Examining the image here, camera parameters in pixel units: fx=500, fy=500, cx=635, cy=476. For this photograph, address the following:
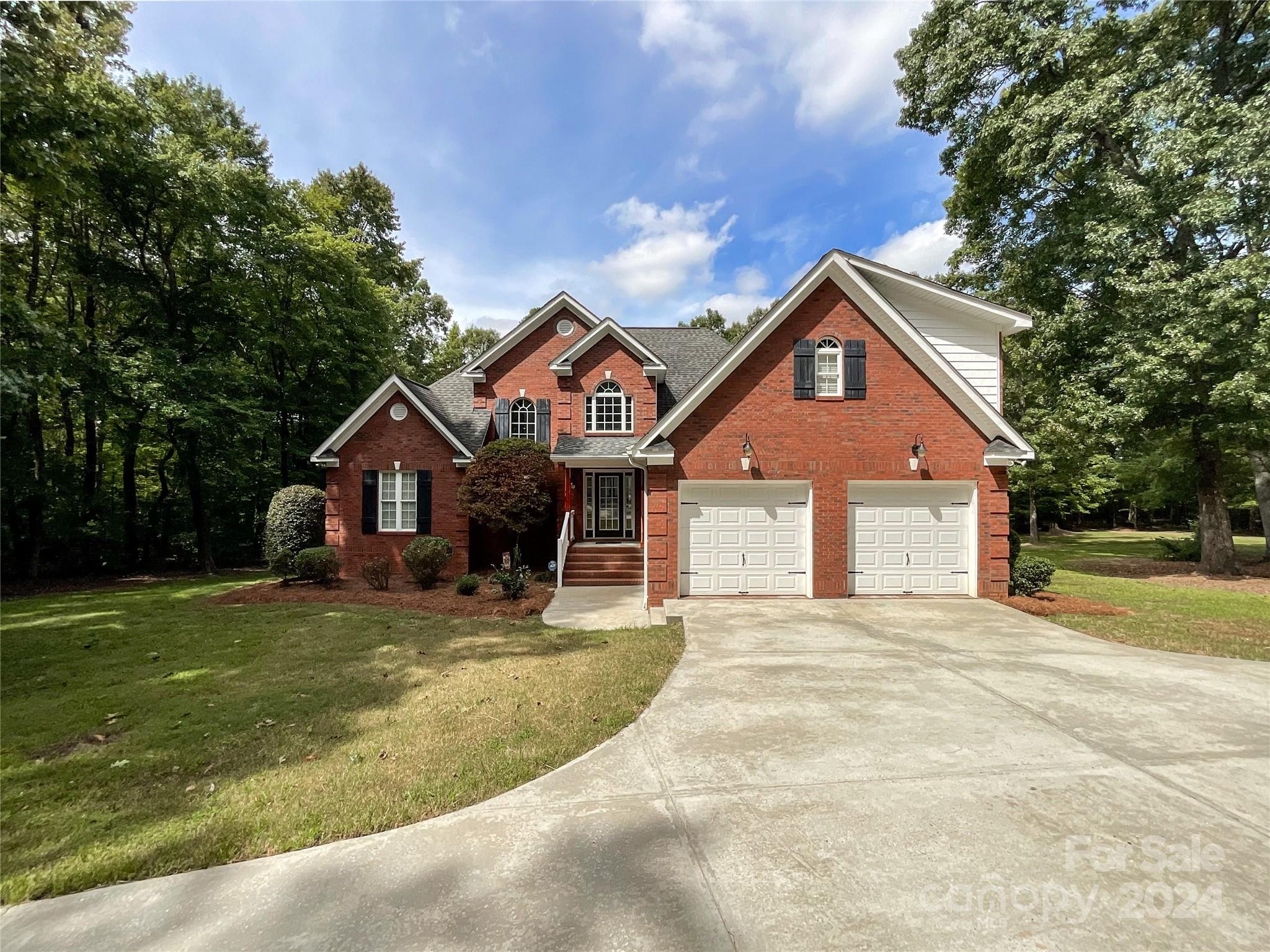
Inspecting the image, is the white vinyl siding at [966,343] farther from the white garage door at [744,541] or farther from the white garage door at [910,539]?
the white garage door at [744,541]

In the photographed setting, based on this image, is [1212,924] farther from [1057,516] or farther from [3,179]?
[1057,516]

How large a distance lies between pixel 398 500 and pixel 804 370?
11.6m

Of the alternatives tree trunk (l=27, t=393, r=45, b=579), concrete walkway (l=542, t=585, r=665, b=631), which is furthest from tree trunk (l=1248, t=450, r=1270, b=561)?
tree trunk (l=27, t=393, r=45, b=579)

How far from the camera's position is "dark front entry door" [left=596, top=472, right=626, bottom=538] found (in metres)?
15.8

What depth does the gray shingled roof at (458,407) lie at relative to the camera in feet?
49.4

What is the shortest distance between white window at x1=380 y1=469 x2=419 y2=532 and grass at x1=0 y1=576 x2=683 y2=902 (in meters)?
5.46

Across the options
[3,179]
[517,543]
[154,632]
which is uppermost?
[3,179]

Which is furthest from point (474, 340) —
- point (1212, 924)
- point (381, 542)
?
point (1212, 924)

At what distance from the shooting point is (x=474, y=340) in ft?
126

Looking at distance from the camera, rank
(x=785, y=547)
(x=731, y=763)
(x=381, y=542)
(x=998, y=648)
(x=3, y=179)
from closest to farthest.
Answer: (x=731, y=763), (x=998, y=648), (x=3, y=179), (x=785, y=547), (x=381, y=542)

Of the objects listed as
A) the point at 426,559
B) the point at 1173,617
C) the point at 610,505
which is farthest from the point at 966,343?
the point at 426,559

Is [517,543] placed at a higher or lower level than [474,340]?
lower

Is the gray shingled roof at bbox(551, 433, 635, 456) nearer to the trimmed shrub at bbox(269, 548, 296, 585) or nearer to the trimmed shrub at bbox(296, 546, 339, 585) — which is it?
the trimmed shrub at bbox(296, 546, 339, 585)

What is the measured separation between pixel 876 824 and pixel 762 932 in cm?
129
